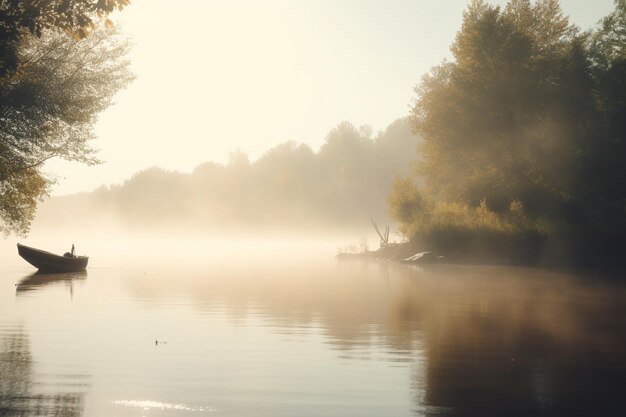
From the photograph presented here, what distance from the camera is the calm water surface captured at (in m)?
12.2

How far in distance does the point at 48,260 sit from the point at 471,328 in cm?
3454

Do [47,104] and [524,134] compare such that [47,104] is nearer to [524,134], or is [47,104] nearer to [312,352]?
[312,352]

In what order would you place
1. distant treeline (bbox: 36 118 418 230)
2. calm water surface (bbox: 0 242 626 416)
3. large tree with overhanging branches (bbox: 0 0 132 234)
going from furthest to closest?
distant treeline (bbox: 36 118 418 230)
large tree with overhanging branches (bbox: 0 0 132 234)
calm water surface (bbox: 0 242 626 416)

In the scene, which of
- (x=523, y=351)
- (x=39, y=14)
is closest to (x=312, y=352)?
(x=523, y=351)

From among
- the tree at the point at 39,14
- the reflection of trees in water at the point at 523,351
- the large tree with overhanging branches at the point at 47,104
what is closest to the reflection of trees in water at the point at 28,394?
the reflection of trees in water at the point at 523,351

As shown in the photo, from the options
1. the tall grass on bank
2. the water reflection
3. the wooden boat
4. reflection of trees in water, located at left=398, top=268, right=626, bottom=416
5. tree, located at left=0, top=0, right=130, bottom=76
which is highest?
tree, located at left=0, top=0, right=130, bottom=76

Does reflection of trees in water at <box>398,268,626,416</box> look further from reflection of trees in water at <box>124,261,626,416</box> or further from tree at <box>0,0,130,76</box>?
tree at <box>0,0,130,76</box>

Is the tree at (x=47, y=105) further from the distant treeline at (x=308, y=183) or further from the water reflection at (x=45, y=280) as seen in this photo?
the distant treeline at (x=308, y=183)

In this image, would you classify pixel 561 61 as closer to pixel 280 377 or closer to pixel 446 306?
pixel 446 306

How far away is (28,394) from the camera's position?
40.5ft

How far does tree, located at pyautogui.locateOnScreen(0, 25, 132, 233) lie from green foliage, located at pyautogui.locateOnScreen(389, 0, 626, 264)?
34.3 meters

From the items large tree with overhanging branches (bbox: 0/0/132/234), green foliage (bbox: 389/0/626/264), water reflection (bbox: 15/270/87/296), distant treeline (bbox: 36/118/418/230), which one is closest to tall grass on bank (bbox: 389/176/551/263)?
green foliage (bbox: 389/0/626/264)

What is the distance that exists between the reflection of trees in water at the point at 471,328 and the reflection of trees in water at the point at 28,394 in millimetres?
6141

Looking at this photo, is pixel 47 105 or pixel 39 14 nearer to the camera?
pixel 39 14
